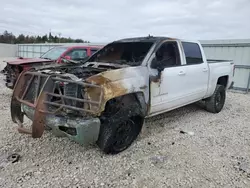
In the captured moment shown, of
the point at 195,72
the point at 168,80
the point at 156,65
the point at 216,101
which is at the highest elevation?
the point at 156,65

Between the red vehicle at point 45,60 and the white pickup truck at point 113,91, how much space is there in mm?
2465

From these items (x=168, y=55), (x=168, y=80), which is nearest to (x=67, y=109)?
(x=168, y=80)

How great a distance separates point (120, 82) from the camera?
309cm

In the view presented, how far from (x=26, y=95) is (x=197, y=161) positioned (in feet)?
9.09

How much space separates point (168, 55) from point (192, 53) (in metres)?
0.80

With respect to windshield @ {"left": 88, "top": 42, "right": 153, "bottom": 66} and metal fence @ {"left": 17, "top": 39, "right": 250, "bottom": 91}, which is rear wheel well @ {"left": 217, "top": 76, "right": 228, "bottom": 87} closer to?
windshield @ {"left": 88, "top": 42, "right": 153, "bottom": 66}

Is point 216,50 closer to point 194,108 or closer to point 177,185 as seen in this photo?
point 194,108

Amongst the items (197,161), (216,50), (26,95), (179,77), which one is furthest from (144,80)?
(216,50)

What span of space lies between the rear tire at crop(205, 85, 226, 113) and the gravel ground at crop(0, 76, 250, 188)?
44.8 inches

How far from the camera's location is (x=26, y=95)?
3277 millimetres

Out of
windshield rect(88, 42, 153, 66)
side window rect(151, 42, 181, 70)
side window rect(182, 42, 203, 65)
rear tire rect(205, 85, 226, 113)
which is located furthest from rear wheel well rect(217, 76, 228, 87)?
windshield rect(88, 42, 153, 66)

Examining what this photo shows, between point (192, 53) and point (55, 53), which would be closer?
point (192, 53)

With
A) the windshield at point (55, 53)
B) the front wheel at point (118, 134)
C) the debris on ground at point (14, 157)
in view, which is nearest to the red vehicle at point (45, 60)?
the windshield at point (55, 53)

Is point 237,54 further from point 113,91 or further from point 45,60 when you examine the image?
point 113,91
